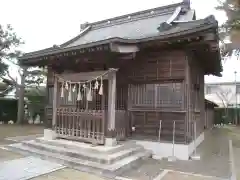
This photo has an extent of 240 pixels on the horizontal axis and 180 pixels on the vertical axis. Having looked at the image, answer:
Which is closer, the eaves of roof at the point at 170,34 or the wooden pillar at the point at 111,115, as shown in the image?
the eaves of roof at the point at 170,34

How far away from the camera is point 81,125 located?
24.0 ft

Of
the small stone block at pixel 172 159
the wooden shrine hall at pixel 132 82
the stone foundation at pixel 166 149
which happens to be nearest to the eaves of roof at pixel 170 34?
the wooden shrine hall at pixel 132 82

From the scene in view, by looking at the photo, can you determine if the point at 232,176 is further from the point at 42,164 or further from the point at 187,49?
the point at 42,164

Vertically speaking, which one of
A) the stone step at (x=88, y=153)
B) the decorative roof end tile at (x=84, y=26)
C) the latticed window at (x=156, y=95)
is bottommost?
the stone step at (x=88, y=153)

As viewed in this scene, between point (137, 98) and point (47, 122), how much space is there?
4962 mm

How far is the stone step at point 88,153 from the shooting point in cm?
583

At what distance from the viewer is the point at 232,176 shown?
17.7ft

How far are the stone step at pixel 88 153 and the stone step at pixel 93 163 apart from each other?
0.09 meters

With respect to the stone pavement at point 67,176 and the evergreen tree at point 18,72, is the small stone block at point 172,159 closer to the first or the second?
the stone pavement at point 67,176

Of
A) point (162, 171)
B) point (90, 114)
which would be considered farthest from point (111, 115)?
point (162, 171)

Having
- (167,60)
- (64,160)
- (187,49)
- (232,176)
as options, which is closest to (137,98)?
(167,60)

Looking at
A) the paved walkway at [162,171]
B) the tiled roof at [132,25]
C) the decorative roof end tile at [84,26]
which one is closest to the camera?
the paved walkway at [162,171]

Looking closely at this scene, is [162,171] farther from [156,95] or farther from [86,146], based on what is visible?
[156,95]

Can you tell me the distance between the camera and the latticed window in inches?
289
